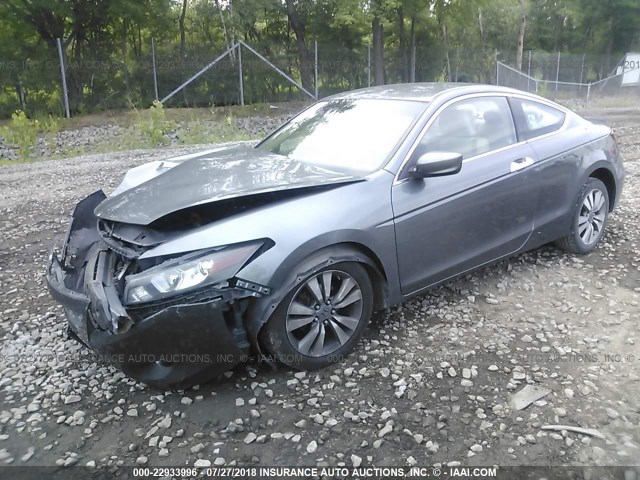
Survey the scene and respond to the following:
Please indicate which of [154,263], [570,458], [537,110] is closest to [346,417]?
[570,458]

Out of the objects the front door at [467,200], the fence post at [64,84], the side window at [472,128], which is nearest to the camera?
the front door at [467,200]

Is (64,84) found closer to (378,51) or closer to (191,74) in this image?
(191,74)

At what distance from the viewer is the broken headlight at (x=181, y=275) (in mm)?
2703

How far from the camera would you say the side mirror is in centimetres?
335

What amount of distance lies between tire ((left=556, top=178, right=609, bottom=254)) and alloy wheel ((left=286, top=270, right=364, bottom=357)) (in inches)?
95.6

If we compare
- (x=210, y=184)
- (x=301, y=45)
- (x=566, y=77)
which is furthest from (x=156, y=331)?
(x=566, y=77)

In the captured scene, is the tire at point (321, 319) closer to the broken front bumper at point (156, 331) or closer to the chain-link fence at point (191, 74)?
the broken front bumper at point (156, 331)

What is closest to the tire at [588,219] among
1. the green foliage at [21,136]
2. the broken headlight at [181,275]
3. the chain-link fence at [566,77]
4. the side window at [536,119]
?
the side window at [536,119]

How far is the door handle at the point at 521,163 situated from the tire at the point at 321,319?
5.09 feet

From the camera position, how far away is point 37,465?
2.55 m

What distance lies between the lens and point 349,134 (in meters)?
3.90

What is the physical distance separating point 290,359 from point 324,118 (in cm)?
207

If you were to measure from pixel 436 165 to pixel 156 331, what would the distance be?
1915 mm

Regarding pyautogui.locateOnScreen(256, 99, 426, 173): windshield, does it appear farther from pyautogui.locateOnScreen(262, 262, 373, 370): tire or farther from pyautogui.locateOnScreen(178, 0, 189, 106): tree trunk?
pyautogui.locateOnScreen(178, 0, 189, 106): tree trunk
